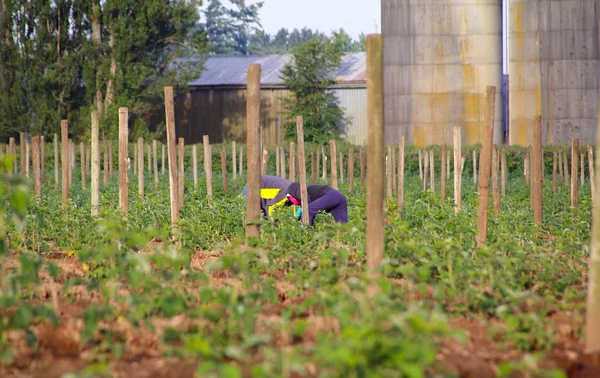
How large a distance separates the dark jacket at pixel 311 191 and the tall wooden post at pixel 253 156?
305 cm

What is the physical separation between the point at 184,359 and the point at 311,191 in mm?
6644

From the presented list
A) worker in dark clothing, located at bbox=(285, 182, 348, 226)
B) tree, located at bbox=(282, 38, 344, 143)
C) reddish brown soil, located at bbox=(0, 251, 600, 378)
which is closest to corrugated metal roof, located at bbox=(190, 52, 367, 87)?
tree, located at bbox=(282, 38, 344, 143)

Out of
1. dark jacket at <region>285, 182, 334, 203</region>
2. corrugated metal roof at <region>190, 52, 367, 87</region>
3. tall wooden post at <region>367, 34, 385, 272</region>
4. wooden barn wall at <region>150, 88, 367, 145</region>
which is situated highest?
corrugated metal roof at <region>190, 52, 367, 87</region>

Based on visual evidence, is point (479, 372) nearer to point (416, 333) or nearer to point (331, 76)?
point (416, 333)

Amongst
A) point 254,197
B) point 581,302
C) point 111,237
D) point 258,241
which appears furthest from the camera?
point 254,197

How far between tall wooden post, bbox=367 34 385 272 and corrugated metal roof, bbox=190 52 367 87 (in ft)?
84.9

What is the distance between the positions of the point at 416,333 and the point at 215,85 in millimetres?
28870

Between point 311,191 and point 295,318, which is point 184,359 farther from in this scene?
point 311,191

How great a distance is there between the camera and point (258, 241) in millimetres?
6078

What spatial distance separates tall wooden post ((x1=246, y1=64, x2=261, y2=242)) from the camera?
657 cm

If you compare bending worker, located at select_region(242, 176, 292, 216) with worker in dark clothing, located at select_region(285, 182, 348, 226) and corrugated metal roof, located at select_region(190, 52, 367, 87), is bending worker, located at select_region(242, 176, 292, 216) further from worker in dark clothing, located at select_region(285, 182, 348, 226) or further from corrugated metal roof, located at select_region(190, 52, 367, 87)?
corrugated metal roof, located at select_region(190, 52, 367, 87)

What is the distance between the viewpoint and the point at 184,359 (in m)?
3.75

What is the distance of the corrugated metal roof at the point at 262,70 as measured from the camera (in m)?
31.8

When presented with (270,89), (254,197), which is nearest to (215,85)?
(270,89)
